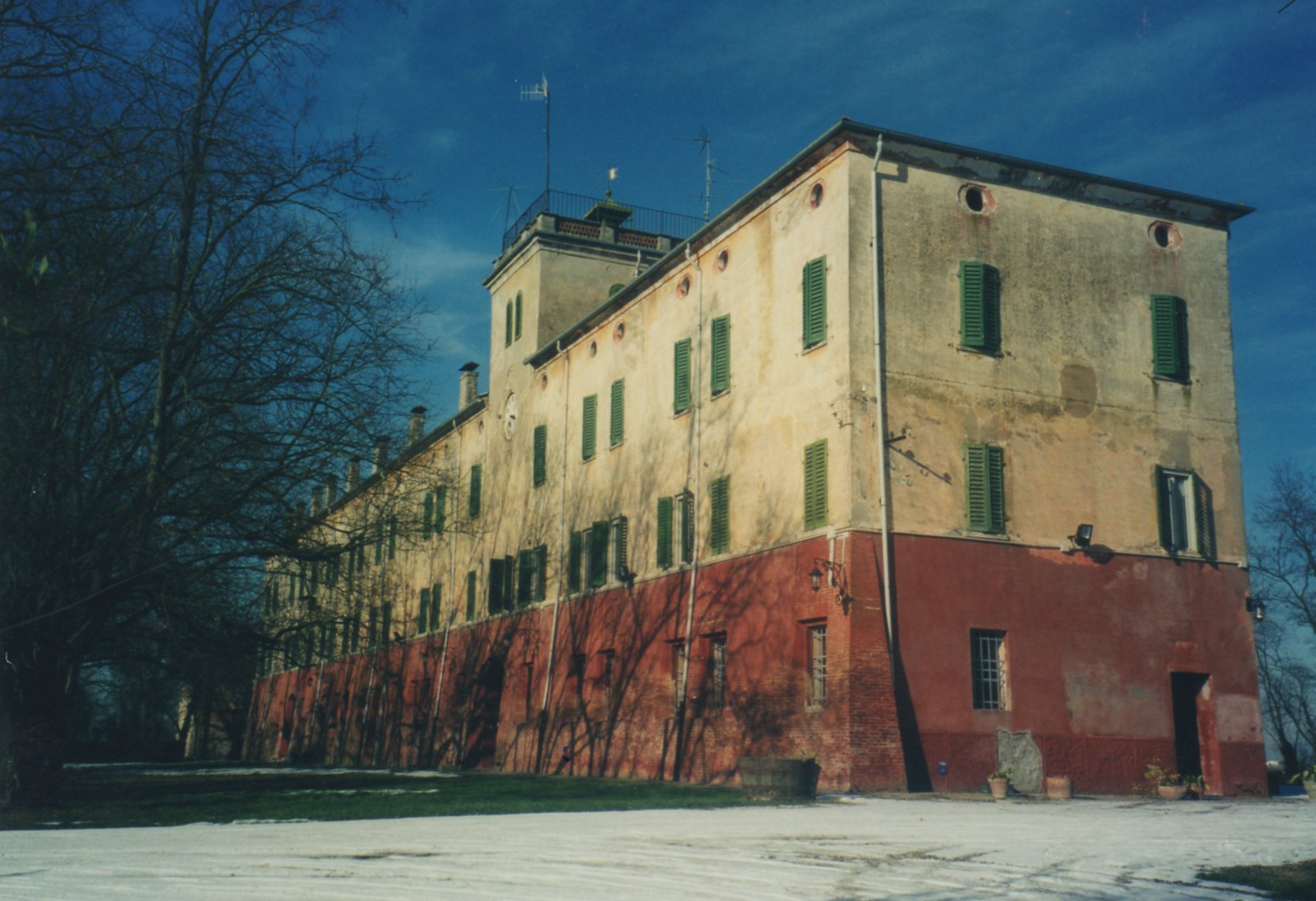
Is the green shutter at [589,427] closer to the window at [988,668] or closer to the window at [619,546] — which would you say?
the window at [619,546]

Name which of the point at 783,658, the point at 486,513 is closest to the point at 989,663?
the point at 783,658

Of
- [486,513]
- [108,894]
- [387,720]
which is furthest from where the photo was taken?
[387,720]

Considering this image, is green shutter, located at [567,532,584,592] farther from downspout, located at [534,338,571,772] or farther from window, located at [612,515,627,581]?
window, located at [612,515,627,581]

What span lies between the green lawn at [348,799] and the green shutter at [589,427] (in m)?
8.27

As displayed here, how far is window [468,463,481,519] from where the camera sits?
40219 mm

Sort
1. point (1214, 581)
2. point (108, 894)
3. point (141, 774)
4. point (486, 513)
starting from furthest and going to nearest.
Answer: point (486, 513), point (141, 774), point (1214, 581), point (108, 894)

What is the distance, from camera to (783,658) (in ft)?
73.5

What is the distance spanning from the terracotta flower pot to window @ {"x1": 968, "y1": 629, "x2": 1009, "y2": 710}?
1481mm

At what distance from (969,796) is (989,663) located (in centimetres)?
269

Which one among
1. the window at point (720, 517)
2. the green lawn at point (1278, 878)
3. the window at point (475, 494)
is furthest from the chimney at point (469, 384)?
the green lawn at point (1278, 878)

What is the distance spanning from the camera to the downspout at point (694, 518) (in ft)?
84.8

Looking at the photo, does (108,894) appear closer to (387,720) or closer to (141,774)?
(141,774)

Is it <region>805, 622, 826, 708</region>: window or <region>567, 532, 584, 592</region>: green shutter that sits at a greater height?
<region>567, 532, 584, 592</region>: green shutter

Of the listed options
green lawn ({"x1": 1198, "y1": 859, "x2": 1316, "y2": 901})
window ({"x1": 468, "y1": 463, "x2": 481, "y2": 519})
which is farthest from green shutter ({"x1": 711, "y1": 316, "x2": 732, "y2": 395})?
green lawn ({"x1": 1198, "y1": 859, "x2": 1316, "y2": 901})
